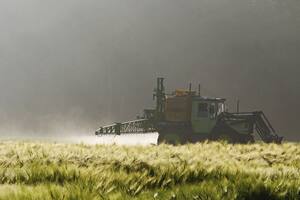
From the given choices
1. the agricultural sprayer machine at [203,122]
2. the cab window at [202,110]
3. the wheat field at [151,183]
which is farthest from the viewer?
the cab window at [202,110]

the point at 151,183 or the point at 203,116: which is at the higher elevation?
the point at 203,116

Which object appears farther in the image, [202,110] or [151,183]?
[202,110]

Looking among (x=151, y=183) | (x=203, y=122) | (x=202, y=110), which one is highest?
(x=202, y=110)

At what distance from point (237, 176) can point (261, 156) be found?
232 inches

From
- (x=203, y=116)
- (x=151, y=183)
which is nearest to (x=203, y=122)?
(x=203, y=116)

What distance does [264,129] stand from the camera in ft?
144

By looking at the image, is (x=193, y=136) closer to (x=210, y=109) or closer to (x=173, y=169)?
(x=210, y=109)

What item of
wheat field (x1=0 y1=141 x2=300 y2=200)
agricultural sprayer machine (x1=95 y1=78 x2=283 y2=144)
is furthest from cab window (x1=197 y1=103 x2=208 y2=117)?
wheat field (x1=0 y1=141 x2=300 y2=200)

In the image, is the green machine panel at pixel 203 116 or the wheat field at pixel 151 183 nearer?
the wheat field at pixel 151 183

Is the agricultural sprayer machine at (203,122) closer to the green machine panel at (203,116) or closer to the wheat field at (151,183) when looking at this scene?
the green machine panel at (203,116)

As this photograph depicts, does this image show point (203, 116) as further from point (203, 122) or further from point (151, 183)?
point (151, 183)

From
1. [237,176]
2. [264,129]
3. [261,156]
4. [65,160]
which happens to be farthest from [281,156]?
[264,129]

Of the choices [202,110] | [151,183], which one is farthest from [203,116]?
[151,183]

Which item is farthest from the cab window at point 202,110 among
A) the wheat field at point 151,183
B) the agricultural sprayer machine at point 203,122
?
the wheat field at point 151,183
